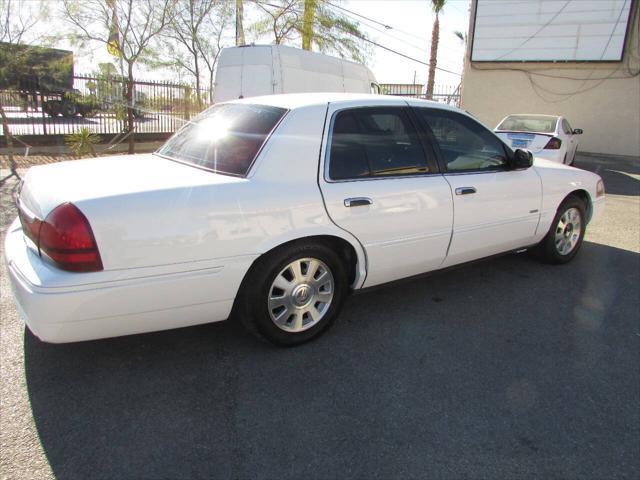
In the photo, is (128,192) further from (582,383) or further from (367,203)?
(582,383)

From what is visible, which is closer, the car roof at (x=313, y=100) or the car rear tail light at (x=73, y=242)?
the car rear tail light at (x=73, y=242)

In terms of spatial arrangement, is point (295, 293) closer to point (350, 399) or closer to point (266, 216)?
point (266, 216)

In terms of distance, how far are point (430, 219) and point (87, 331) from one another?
233 cm

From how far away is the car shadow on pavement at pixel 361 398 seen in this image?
2291 mm

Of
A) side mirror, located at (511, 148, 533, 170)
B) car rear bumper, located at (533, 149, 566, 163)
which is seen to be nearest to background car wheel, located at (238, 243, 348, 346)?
side mirror, located at (511, 148, 533, 170)

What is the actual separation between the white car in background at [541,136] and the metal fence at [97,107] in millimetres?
8877

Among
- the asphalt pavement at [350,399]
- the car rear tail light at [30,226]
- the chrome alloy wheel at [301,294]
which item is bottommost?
the asphalt pavement at [350,399]

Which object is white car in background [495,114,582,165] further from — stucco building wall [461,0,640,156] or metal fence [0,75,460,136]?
metal fence [0,75,460,136]

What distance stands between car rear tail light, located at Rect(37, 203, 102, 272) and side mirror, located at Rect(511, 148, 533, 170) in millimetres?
3299

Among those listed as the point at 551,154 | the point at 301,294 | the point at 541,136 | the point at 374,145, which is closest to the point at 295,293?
the point at 301,294

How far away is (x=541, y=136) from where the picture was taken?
1070 centimetres

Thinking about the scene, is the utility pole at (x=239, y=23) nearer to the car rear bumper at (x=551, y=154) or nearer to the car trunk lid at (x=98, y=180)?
the car rear bumper at (x=551, y=154)

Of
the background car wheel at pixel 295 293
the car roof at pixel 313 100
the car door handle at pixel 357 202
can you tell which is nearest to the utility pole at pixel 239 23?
the car roof at pixel 313 100

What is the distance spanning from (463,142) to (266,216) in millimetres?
2004
